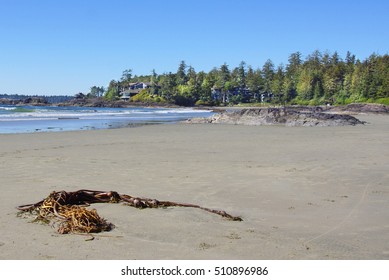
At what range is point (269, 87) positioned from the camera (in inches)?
4963

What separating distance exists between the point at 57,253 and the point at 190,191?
3.59m

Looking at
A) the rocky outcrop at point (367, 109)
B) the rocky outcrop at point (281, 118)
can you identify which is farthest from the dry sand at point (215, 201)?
the rocky outcrop at point (367, 109)

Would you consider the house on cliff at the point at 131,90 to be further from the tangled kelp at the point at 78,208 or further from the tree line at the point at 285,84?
the tangled kelp at the point at 78,208

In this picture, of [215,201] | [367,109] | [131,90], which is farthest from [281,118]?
[131,90]

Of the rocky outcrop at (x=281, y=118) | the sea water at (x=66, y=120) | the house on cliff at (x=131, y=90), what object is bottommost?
the sea water at (x=66, y=120)

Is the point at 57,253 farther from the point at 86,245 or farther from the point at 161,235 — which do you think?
the point at 161,235

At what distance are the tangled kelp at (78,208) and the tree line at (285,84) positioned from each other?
7711 centimetres

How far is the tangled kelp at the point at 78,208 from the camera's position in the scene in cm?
527

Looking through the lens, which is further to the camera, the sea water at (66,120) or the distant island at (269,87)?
the distant island at (269,87)

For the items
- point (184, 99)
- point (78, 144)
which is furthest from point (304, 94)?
point (78, 144)

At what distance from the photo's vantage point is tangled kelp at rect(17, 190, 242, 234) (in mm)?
5273

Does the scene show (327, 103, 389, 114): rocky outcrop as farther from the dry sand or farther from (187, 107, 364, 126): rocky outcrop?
the dry sand

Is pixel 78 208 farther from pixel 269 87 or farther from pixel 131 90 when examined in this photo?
pixel 131 90

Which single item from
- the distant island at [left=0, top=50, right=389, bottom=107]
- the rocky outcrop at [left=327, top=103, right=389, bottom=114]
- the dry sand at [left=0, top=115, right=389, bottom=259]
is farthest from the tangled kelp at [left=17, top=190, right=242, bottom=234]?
→ the distant island at [left=0, top=50, right=389, bottom=107]
